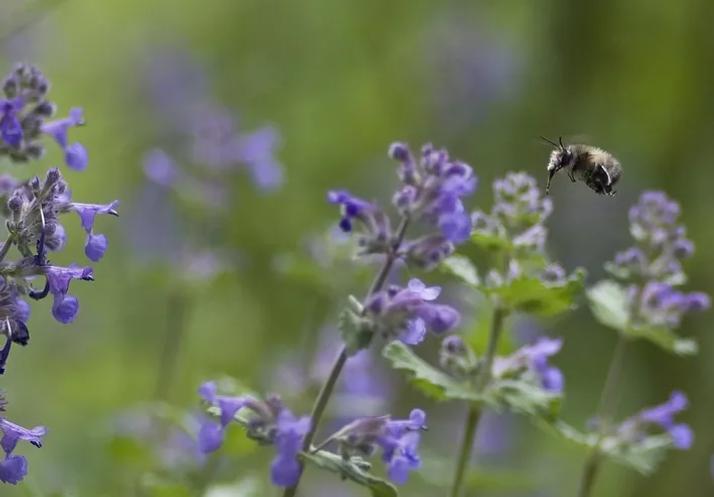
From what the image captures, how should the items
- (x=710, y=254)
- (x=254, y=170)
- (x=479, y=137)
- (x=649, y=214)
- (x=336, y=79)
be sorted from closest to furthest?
(x=649, y=214)
(x=254, y=170)
(x=710, y=254)
(x=479, y=137)
(x=336, y=79)

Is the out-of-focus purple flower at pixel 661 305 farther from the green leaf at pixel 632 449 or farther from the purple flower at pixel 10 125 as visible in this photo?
the purple flower at pixel 10 125

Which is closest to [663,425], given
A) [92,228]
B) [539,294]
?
[539,294]

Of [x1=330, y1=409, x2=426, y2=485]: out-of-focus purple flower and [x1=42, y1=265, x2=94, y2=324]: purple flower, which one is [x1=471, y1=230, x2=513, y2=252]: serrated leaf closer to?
[x1=330, y1=409, x2=426, y2=485]: out-of-focus purple flower

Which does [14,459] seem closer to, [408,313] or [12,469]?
[12,469]

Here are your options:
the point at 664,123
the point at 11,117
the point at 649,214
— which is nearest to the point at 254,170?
the point at 649,214

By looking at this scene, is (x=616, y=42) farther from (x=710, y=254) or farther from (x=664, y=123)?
(x=710, y=254)

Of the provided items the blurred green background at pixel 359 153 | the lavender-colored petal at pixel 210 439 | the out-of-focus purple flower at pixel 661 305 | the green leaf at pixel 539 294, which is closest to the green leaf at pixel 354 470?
the lavender-colored petal at pixel 210 439
